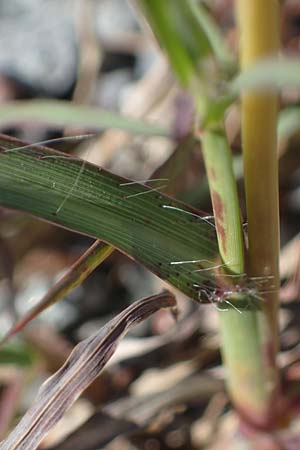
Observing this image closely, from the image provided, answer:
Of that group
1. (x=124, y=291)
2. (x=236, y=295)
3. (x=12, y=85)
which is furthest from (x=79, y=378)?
(x=12, y=85)

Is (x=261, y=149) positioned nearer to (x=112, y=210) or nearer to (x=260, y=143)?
(x=260, y=143)

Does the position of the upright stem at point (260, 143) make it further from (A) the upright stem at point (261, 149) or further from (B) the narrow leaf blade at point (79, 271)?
(B) the narrow leaf blade at point (79, 271)

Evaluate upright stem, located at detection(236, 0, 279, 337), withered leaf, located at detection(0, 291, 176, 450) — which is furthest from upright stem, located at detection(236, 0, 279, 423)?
withered leaf, located at detection(0, 291, 176, 450)

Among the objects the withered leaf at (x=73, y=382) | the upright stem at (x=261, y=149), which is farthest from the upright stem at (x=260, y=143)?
the withered leaf at (x=73, y=382)

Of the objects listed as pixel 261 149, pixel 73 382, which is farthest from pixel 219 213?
pixel 73 382

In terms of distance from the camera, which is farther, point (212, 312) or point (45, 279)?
point (45, 279)

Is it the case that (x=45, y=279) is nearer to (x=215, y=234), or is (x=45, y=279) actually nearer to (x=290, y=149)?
(x=290, y=149)
